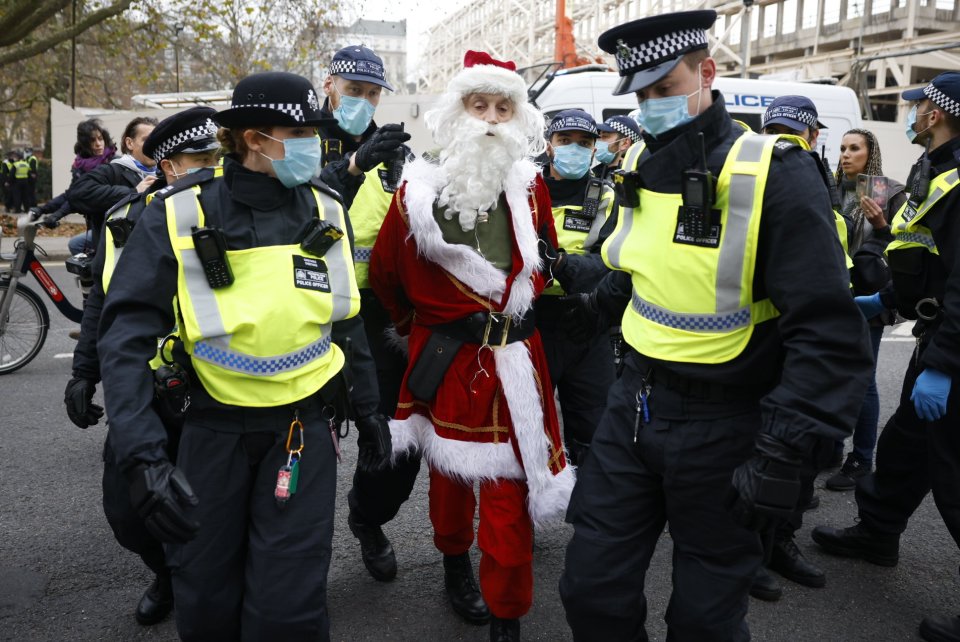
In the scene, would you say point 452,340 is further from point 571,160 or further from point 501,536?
point 571,160

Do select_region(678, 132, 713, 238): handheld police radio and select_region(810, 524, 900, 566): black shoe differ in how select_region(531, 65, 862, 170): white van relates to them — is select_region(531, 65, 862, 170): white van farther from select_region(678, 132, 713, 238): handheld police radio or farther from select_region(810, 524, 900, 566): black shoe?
select_region(678, 132, 713, 238): handheld police radio

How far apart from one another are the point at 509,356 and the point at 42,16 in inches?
599

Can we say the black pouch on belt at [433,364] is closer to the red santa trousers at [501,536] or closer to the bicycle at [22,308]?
the red santa trousers at [501,536]

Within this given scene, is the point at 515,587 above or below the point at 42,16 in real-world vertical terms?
below

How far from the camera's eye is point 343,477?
4.64 m

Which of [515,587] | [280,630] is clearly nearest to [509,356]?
[515,587]

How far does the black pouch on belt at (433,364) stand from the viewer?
3035 mm

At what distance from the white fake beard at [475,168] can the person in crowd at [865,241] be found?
2.05m

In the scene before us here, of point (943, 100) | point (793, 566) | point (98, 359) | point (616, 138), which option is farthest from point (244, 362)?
point (616, 138)

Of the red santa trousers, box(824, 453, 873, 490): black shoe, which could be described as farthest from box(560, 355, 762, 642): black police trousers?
box(824, 453, 873, 490): black shoe

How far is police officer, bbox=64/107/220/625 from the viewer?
287 cm

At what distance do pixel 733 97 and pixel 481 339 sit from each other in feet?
28.2

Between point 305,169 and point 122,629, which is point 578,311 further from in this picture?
point 122,629

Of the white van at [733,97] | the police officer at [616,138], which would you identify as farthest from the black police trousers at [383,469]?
the white van at [733,97]
